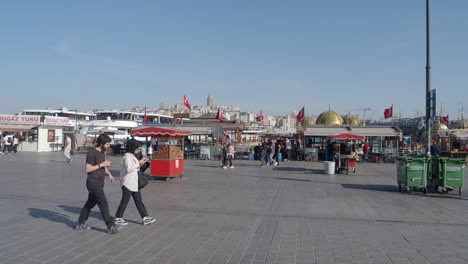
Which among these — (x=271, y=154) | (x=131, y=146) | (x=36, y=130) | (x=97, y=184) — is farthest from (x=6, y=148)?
(x=97, y=184)

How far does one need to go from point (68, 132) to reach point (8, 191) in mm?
36760

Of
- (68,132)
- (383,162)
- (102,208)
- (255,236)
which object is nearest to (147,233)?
(102,208)

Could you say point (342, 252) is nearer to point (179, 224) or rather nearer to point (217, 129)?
point (179, 224)

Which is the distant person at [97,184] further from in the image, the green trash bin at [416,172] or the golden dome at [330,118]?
the golden dome at [330,118]

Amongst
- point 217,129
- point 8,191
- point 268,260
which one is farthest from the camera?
point 217,129

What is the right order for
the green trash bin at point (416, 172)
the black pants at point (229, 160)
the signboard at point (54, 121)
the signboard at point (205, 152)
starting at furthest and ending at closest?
the signboard at point (54, 121)
the signboard at point (205, 152)
the black pants at point (229, 160)
the green trash bin at point (416, 172)

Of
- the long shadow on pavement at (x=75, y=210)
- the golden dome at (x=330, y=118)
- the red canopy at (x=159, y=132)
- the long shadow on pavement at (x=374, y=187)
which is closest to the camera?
the long shadow on pavement at (x=75, y=210)

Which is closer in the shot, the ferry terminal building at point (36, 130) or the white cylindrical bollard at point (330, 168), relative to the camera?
the white cylindrical bollard at point (330, 168)

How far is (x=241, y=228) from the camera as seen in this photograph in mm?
7973

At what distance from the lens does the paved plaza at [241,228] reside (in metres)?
6.11

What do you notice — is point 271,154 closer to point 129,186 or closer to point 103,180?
point 129,186

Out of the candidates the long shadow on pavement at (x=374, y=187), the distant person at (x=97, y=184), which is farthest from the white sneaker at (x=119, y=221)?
the long shadow on pavement at (x=374, y=187)

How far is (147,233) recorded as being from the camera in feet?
24.2

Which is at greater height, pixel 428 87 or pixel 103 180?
pixel 428 87
